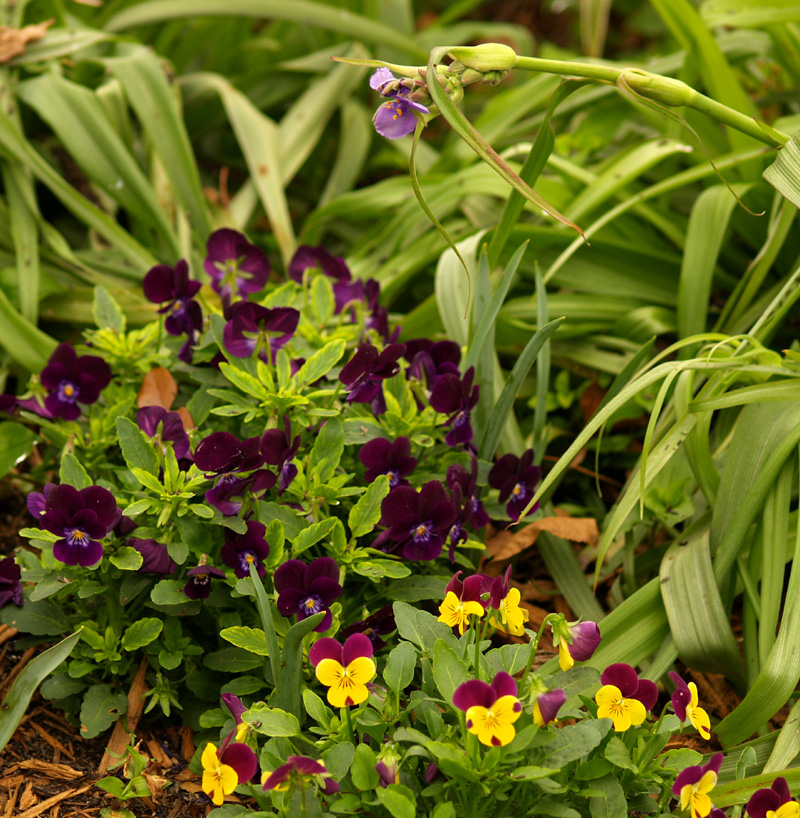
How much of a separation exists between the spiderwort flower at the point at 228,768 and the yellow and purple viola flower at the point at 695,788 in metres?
0.55

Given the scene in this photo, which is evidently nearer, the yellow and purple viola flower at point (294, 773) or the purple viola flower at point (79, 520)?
the yellow and purple viola flower at point (294, 773)

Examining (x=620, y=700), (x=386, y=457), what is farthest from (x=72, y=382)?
(x=620, y=700)

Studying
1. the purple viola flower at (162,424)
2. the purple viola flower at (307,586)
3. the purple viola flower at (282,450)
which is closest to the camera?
the purple viola flower at (307,586)

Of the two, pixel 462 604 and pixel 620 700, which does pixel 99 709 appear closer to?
pixel 462 604

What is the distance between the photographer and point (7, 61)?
2301 mm

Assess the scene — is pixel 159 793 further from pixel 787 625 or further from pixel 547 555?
pixel 787 625

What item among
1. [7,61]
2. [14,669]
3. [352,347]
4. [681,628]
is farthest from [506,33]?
[14,669]

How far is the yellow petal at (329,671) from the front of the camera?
1.06 m

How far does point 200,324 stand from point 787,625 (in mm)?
1212

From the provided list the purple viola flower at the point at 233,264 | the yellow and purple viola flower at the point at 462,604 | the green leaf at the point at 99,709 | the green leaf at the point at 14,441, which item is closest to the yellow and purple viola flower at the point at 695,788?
the yellow and purple viola flower at the point at 462,604

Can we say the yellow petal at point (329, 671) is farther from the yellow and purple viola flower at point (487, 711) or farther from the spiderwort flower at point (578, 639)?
the spiderwort flower at point (578, 639)

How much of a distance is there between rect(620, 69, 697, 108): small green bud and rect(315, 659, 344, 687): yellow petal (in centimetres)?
94

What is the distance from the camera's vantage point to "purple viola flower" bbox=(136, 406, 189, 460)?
1407 mm

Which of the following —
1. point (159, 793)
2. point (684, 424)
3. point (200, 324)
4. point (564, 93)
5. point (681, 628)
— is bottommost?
point (159, 793)
